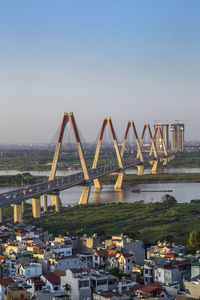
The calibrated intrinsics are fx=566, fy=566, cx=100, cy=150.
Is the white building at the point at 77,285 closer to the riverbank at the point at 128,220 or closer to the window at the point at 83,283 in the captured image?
the window at the point at 83,283

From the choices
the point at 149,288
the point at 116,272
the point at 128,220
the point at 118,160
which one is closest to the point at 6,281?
the point at 116,272

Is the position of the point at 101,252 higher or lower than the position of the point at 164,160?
lower

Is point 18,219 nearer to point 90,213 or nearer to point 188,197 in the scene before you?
point 90,213

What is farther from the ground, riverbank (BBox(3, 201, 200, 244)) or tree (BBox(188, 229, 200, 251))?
tree (BBox(188, 229, 200, 251))

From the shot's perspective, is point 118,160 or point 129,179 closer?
point 118,160

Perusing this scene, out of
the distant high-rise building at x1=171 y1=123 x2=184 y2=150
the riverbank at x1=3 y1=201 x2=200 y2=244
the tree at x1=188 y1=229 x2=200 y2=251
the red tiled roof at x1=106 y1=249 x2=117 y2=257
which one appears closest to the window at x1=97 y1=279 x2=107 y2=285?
the red tiled roof at x1=106 y1=249 x2=117 y2=257

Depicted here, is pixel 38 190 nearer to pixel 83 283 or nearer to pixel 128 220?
pixel 128 220

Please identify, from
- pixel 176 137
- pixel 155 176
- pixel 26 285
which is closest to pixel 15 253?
pixel 26 285

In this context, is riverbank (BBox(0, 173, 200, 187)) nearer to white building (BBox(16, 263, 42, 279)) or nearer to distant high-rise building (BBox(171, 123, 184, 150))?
white building (BBox(16, 263, 42, 279))
